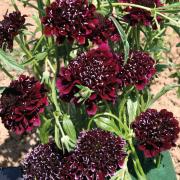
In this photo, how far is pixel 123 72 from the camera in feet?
3.88

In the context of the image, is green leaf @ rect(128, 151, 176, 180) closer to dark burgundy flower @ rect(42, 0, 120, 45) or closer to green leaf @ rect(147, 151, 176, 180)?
green leaf @ rect(147, 151, 176, 180)

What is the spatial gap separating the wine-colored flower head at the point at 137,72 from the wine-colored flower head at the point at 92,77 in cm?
6

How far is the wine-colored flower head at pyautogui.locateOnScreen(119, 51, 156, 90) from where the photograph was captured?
1.18 m

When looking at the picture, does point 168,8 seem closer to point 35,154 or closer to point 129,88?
point 129,88

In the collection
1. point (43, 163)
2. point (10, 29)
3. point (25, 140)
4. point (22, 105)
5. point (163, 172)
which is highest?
point (10, 29)

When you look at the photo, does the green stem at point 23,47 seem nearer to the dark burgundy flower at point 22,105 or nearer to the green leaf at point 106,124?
the dark burgundy flower at point 22,105

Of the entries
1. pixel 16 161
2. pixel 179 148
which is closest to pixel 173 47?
pixel 179 148

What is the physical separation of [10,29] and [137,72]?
1.11 ft

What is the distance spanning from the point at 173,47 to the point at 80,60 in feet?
3.75

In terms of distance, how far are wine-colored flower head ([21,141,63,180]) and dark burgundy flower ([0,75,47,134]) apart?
0.11 meters

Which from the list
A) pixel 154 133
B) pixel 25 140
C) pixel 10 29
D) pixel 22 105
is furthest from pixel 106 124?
pixel 25 140

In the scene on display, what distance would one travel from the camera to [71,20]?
109 cm

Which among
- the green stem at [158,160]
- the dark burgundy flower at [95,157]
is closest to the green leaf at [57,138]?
the dark burgundy flower at [95,157]

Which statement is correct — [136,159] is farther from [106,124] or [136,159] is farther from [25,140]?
[25,140]
